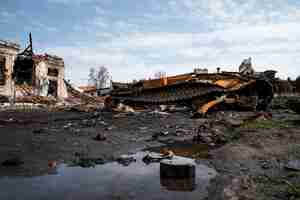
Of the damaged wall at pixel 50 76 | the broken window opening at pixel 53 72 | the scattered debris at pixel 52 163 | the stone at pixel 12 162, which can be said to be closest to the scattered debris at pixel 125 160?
the scattered debris at pixel 52 163

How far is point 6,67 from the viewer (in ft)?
68.0

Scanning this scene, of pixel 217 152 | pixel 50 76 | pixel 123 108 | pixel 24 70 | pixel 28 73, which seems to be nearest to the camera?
pixel 217 152

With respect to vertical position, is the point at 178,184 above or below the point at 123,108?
below

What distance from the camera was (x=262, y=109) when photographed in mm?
12047

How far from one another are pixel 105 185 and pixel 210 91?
8413 millimetres

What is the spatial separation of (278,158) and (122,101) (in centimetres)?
1048

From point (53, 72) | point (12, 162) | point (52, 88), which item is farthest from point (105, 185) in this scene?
point (53, 72)

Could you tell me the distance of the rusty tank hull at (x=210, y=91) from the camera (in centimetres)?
1049

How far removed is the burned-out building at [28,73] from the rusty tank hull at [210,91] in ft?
44.5

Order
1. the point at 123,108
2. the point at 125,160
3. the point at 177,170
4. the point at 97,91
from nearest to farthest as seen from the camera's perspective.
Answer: the point at 177,170
the point at 125,160
the point at 123,108
the point at 97,91

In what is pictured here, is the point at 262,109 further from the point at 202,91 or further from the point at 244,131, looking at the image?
the point at 244,131

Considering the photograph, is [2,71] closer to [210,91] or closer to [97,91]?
[97,91]

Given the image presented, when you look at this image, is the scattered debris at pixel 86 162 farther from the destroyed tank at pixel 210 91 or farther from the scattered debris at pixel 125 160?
the destroyed tank at pixel 210 91

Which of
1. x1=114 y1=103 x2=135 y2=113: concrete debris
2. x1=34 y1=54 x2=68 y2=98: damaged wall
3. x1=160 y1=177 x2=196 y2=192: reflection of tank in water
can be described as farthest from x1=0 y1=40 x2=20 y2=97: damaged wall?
x1=160 y1=177 x2=196 y2=192: reflection of tank in water
